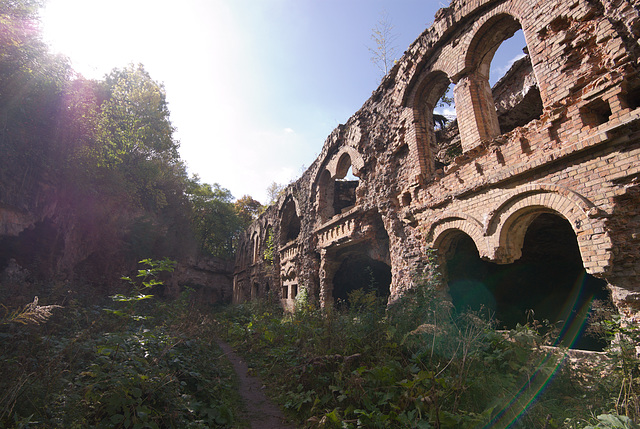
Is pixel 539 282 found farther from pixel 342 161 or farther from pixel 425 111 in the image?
pixel 342 161

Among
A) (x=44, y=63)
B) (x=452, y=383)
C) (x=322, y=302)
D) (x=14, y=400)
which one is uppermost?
(x=44, y=63)

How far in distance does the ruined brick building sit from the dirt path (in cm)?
398

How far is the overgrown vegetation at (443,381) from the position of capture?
3.15m

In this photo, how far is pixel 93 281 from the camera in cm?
1267

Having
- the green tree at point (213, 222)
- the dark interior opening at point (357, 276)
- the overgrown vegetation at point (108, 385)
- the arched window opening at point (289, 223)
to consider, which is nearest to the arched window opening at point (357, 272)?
the dark interior opening at point (357, 276)

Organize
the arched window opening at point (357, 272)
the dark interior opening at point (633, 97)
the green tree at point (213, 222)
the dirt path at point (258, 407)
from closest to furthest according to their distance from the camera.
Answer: the dirt path at point (258, 407)
the dark interior opening at point (633, 97)
the arched window opening at point (357, 272)
the green tree at point (213, 222)

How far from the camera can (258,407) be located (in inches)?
176

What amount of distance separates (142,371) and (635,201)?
6.40 m

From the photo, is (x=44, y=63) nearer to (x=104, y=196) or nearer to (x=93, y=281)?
(x=104, y=196)

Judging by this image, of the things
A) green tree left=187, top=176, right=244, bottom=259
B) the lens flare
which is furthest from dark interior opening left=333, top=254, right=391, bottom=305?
green tree left=187, top=176, right=244, bottom=259

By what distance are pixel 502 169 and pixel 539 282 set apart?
16.3ft

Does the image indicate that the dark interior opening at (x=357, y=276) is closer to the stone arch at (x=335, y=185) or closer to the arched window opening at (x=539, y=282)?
the stone arch at (x=335, y=185)

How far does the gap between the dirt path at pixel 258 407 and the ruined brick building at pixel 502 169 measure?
398 cm

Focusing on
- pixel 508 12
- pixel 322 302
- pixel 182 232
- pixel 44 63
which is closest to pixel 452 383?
pixel 508 12
